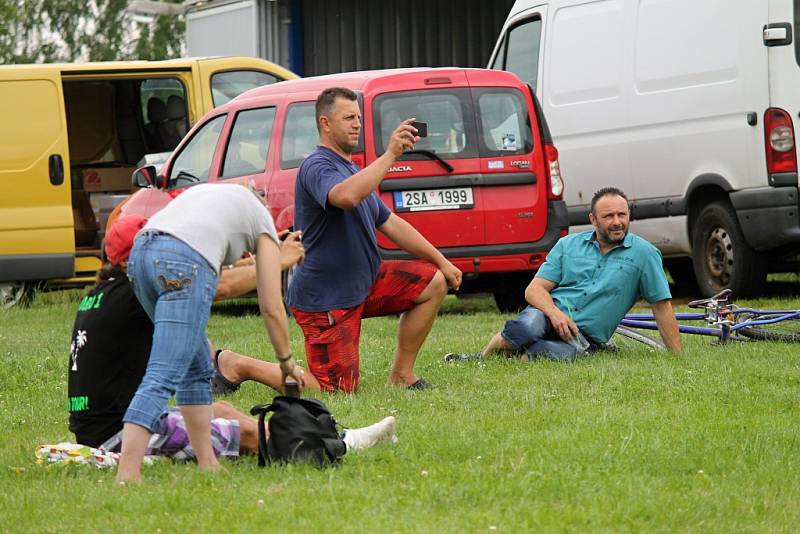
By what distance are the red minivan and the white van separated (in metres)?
1.19

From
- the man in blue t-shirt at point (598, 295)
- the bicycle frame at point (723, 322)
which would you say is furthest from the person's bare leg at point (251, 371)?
the bicycle frame at point (723, 322)

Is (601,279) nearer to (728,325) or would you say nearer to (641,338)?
(641,338)

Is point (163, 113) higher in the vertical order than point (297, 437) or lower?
higher

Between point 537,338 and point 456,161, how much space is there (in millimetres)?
3072

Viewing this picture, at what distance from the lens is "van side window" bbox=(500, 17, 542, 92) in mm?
14156

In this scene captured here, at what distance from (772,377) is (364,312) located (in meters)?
2.03

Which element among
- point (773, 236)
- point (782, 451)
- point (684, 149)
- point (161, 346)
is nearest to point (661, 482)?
point (782, 451)

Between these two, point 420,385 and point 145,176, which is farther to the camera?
point 145,176

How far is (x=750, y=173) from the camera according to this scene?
39.3 feet

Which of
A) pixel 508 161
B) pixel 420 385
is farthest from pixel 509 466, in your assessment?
pixel 508 161

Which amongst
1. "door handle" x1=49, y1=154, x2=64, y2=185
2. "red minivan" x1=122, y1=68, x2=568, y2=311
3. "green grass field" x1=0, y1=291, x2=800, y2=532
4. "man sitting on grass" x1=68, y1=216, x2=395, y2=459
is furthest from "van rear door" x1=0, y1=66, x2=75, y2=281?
"man sitting on grass" x1=68, y1=216, x2=395, y2=459

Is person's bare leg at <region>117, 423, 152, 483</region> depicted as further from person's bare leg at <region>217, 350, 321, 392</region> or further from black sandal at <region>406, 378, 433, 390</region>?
black sandal at <region>406, 378, 433, 390</region>

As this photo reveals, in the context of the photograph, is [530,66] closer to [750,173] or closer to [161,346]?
[750,173]

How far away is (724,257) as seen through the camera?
1254cm
